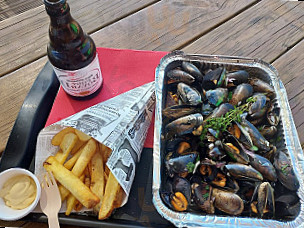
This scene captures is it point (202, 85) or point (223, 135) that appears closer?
point (223, 135)

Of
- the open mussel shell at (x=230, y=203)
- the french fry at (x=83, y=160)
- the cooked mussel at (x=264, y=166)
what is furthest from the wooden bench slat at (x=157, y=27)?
the open mussel shell at (x=230, y=203)

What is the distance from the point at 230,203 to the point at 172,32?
1.26m

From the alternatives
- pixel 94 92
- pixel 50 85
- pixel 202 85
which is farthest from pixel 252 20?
pixel 50 85

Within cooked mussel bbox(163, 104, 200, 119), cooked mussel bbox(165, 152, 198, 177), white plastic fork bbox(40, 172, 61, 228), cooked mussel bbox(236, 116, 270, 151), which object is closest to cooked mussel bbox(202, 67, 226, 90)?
cooked mussel bbox(163, 104, 200, 119)

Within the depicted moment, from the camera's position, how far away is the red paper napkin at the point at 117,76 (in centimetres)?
148

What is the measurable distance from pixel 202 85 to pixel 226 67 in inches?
8.3

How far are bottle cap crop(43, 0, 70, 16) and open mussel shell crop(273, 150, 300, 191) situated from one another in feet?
3.63

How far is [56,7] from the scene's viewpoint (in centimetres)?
103

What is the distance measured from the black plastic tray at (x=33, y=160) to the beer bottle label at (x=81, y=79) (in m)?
0.25

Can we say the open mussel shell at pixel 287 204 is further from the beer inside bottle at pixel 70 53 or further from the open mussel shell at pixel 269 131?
the beer inside bottle at pixel 70 53

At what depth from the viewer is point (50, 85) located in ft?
5.06

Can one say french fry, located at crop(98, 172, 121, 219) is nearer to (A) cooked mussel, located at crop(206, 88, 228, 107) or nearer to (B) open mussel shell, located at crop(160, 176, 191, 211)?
(B) open mussel shell, located at crop(160, 176, 191, 211)

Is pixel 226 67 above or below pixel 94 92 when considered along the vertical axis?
above

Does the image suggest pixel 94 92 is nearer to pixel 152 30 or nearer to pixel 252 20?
pixel 152 30
